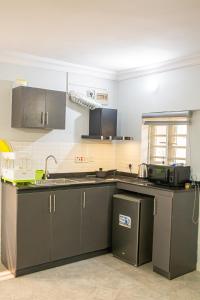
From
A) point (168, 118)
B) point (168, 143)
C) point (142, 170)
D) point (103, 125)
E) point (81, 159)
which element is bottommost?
point (142, 170)

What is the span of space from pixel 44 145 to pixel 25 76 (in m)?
1.01

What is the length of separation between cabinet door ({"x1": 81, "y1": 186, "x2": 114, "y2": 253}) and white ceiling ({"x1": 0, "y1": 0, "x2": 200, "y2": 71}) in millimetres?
1854

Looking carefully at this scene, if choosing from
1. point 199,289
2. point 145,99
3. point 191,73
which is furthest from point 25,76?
point 199,289

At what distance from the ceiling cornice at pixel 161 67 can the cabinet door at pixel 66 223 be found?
2.10 m

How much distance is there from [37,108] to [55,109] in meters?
0.27

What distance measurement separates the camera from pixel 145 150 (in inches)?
193

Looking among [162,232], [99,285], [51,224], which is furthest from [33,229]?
[162,232]

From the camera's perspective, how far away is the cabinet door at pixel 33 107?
400 centimetres

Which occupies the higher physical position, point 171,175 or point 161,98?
point 161,98

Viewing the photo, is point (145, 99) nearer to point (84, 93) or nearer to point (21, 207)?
point (84, 93)

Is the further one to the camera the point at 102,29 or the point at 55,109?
the point at 55,109

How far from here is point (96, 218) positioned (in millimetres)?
4238

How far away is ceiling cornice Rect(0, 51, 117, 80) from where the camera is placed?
A: 13.6 feet

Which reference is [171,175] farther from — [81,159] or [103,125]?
[81,159]
